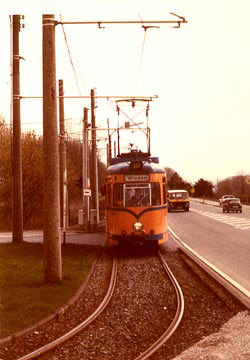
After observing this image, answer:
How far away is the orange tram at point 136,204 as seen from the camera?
59.6ft

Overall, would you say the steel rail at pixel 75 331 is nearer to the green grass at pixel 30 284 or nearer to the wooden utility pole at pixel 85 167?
the green grass at pixel 30 284

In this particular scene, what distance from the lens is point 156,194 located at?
60.7ft

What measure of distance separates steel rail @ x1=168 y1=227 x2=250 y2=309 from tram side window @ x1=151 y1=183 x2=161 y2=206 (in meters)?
1.93

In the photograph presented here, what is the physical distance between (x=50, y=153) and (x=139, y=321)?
4.50 meters

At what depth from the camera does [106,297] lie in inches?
442

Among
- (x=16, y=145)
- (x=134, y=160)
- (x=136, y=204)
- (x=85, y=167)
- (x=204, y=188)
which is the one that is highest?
(x=204, y=188)

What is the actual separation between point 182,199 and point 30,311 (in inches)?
2055

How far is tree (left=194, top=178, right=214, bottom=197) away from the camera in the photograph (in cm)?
14275

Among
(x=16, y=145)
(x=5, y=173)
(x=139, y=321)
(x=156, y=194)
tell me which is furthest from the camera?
(x=5, y=173)

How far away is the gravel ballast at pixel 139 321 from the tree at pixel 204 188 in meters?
130

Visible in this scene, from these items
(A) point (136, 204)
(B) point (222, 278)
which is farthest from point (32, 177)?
(B) point (222, 278)

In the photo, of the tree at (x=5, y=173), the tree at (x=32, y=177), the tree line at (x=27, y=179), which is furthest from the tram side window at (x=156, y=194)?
the tree at (x=32, y=177)

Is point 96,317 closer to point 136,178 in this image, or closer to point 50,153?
point 50,153

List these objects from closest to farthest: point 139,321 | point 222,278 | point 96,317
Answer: point 139,321, point 96,317, point 222,278
